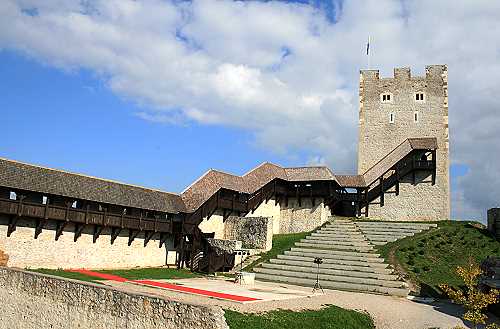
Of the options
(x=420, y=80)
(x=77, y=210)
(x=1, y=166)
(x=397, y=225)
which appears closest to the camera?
(x=1, y=166)

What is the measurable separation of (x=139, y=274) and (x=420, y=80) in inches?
1152

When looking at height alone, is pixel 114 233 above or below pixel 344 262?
above

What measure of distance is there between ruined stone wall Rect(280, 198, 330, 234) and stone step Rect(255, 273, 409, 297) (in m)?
11.9

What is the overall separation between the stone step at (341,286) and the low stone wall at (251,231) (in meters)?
4.98

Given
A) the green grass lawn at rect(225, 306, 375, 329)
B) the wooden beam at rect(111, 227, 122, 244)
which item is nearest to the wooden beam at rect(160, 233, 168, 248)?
the wooden beam at rect(111, 227, 122, 244)

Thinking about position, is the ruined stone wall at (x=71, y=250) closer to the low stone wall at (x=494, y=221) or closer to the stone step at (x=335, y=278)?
the stone step at (x=335, y=278)

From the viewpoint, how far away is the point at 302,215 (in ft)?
119

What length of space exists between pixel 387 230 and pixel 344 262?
24.3 ft

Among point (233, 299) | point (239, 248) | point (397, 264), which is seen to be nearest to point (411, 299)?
point (397, 264)

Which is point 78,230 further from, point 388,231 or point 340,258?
point 388,231

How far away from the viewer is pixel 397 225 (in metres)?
31.7

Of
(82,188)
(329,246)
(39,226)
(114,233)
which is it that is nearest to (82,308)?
(39,226)

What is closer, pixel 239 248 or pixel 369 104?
pixel 239 248

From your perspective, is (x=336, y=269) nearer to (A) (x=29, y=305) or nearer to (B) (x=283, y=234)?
(B) (x=283, y=234)
